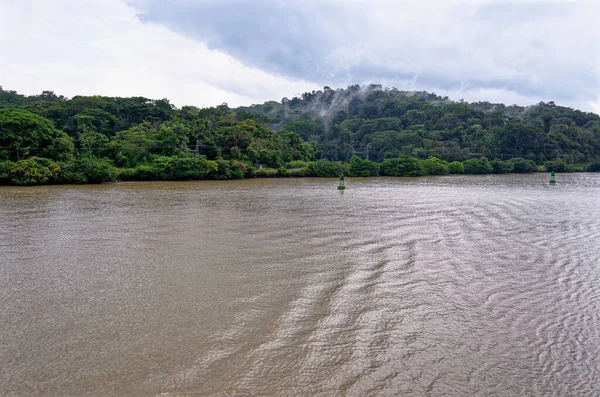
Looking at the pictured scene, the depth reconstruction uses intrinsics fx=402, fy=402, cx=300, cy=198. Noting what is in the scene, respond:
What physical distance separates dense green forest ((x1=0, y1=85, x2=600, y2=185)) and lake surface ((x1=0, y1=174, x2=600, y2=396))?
2127cm

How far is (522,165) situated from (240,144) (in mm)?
37901

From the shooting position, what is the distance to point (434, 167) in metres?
48.7

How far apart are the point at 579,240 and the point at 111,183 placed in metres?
28.7

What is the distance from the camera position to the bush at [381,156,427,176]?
45.2m

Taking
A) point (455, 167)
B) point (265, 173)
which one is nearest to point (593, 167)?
point (455, 167)

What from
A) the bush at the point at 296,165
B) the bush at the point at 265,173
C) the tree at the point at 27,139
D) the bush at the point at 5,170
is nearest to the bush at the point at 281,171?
the bush at the point at 265,173

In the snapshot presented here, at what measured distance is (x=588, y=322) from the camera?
5.56 meters

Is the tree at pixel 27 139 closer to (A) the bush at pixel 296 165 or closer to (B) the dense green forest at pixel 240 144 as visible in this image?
(B) the dense green forest at pixel 240 144

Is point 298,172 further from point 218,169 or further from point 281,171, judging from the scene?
point 218,169

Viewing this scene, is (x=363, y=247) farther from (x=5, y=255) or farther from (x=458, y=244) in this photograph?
(x=5, y=255)

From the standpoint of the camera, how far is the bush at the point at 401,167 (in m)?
45.2

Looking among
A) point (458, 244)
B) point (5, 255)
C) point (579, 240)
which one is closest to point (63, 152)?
point (5, 255)

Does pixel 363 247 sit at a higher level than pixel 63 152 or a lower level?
lower

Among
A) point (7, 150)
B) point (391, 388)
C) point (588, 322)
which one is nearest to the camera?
point (391, 388)
